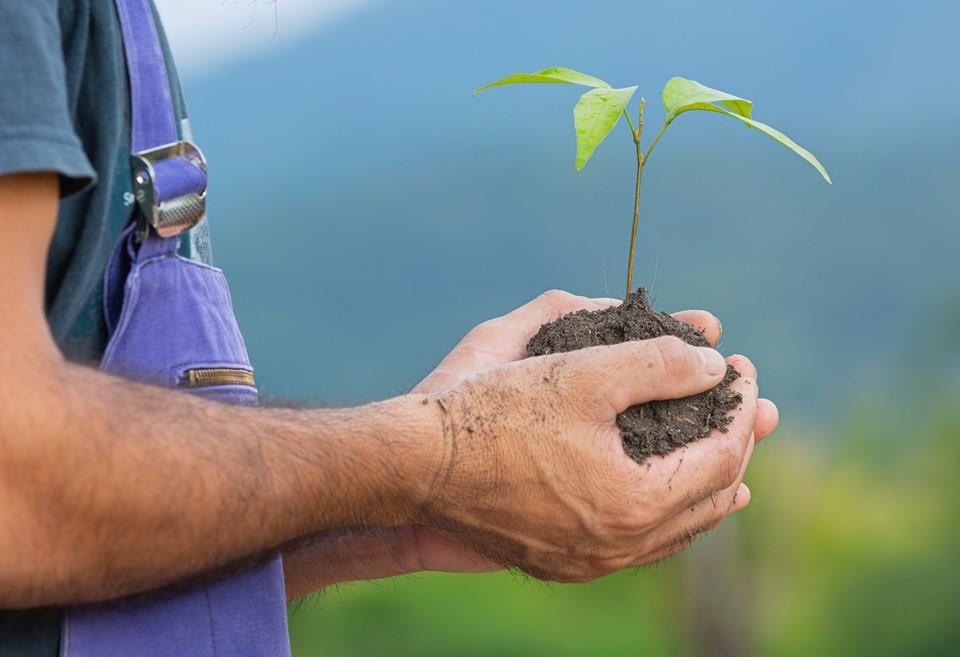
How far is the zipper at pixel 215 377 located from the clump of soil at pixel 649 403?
1.20 ft

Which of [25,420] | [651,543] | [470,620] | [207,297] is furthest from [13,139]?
[470,620]

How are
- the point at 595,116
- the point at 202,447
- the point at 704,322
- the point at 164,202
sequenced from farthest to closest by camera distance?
the point at 704,322 < the point at 595,116 < the point at 164,202 < the point at 202,447

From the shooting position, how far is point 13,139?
63cm

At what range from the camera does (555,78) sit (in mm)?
1043

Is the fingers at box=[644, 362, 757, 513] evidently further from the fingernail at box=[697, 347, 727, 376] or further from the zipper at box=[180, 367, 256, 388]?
the zipper at box=[180, 367, 256, 388]

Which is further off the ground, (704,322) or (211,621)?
(704,322)

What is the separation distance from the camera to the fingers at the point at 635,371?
92 centimetres

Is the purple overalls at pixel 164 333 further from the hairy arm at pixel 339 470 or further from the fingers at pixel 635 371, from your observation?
the fingers at pixel 635 371

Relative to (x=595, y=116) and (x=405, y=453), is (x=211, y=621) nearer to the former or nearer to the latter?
(x=405, y=453)

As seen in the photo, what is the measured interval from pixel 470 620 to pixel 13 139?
2121 mm

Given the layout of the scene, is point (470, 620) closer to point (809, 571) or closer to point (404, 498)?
point (809, 571)

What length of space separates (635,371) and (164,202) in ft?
1.48

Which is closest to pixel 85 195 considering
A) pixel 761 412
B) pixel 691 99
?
pixel 691 99

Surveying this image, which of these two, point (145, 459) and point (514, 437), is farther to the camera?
point (514, 437)
